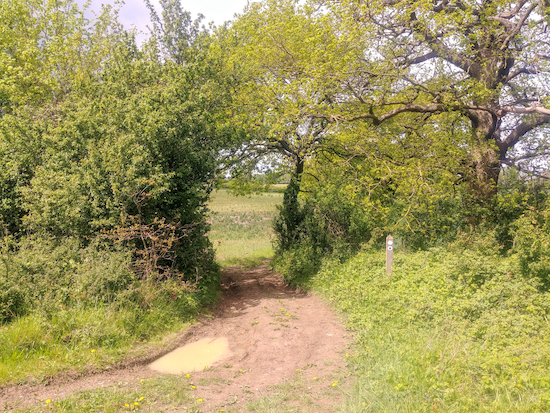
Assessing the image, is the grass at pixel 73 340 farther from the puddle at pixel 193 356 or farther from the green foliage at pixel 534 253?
the green foliage at pixel 534 253

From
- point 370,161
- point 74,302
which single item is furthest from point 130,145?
point 370,161

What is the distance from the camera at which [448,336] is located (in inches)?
237

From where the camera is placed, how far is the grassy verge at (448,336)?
4609 millimetres

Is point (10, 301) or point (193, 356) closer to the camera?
point (10, 301)

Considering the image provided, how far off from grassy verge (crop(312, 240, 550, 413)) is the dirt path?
478mm

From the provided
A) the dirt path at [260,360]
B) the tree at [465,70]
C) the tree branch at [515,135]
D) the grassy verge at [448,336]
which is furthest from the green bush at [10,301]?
the tree branch at [515,135]

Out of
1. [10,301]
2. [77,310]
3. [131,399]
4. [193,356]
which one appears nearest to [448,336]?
[193,356]

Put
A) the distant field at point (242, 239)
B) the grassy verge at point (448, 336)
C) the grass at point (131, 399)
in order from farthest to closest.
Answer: the distant field at point (242, 239), the grass at point (131, 399), the grassy verge at point (448, 336)

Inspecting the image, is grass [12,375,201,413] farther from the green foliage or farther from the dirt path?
the green foliage

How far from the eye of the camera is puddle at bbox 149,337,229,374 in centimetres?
667

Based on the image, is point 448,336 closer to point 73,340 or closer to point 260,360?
point 260,360

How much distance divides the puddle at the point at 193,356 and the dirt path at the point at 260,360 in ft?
0.59

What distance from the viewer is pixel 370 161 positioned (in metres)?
12.8

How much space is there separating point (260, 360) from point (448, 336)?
3057mm
